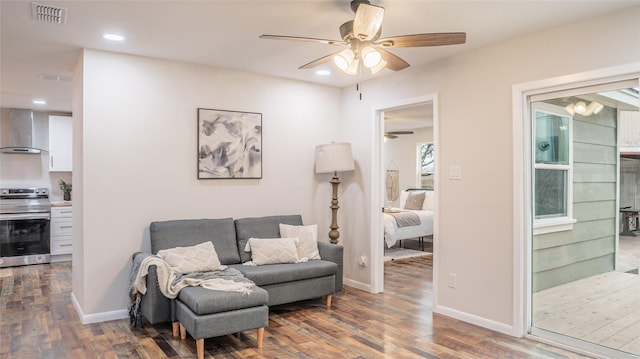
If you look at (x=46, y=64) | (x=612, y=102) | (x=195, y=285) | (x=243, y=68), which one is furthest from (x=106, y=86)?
(x=612, y=102)

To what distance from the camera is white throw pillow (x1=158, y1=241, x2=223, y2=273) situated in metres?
3.69

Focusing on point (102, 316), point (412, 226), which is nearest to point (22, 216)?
point (102, 316)

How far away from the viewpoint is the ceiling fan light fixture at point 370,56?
2.76 meters

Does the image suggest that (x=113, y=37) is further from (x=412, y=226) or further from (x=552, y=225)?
(x=412, y=226)

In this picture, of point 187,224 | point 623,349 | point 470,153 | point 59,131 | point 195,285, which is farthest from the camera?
point 59,131

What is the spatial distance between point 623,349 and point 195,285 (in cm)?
316

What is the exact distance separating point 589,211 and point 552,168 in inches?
16.8

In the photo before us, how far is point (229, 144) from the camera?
14.8 ft

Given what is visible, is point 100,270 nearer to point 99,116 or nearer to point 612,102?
point 99,116

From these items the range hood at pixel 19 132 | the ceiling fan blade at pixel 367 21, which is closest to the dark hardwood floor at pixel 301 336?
the ceiling fan blade at pixel 367 21

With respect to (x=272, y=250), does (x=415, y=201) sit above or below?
above

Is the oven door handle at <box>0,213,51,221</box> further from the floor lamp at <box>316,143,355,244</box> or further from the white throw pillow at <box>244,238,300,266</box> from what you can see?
the floor lamp at <box>316,143,355,244</box>

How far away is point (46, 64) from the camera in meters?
4.27

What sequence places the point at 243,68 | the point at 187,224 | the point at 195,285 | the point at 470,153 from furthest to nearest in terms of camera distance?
the point at 243,68 < the point at 187,224 < the point at 470,153 < the point at 195,285
